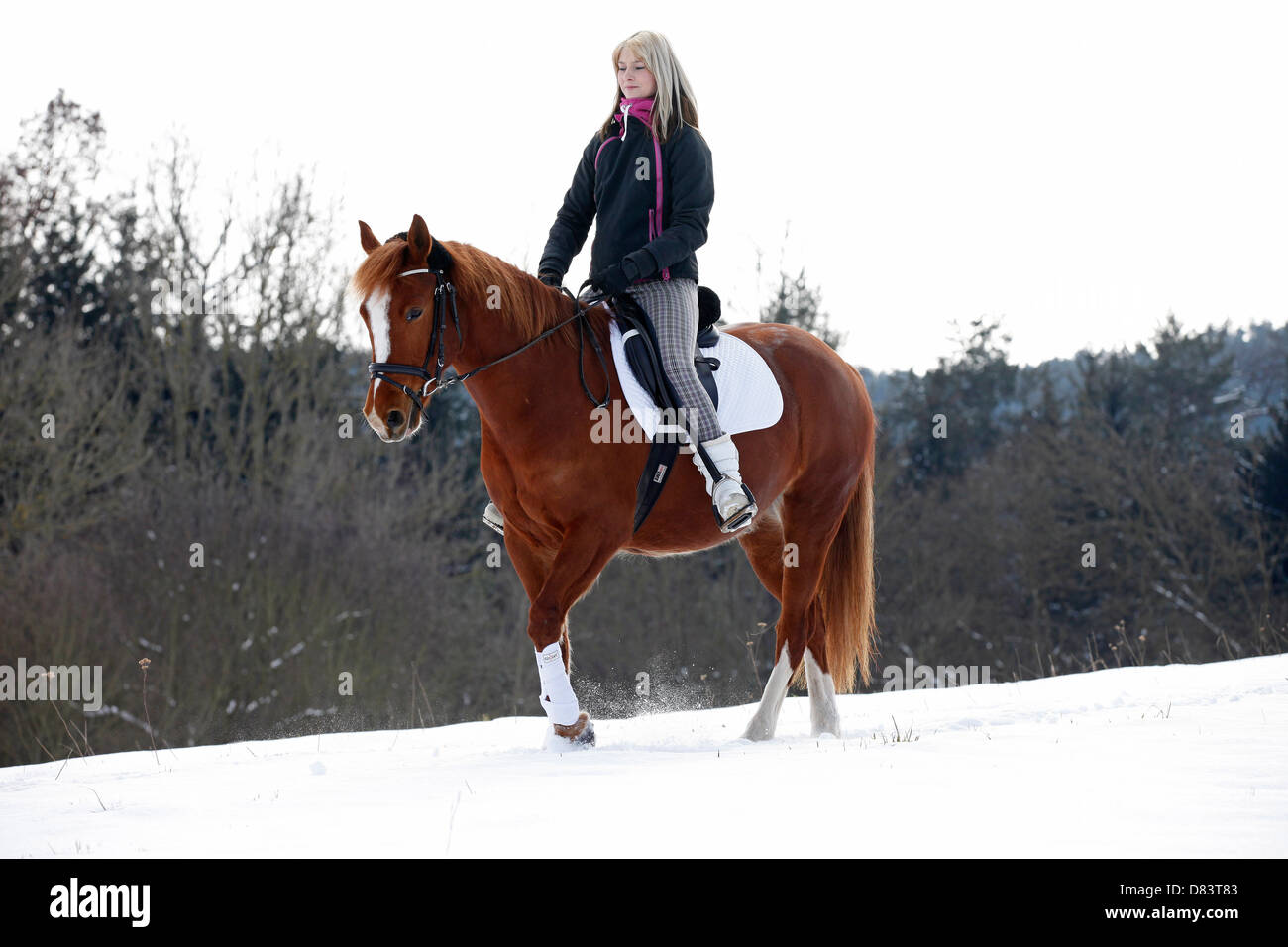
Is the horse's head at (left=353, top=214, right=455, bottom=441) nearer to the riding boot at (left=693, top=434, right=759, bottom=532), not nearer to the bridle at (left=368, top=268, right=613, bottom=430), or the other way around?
the bridle at (left=368, top=268, right=613, bottom=430)

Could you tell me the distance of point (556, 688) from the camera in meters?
5.21

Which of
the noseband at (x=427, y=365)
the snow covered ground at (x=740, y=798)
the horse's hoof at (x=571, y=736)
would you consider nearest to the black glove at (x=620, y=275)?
the noseband at (x=427, y=365)

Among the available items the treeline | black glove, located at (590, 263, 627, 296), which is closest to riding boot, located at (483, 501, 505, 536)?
black glove, located at (590, 263, 627, 296)

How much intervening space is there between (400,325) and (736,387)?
1.86 m

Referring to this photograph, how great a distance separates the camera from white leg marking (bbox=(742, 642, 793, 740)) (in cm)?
599

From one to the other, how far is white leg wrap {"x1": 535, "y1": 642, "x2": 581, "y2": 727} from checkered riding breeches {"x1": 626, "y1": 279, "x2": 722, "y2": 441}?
1.23 meters

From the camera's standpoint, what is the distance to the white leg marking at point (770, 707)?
5.99 metres

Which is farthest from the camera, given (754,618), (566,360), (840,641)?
(754,618)

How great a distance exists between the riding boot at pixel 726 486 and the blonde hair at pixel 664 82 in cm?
157

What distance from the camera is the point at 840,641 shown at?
6637 millimetres

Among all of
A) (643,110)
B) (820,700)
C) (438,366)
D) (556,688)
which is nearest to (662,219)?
(643,110)
